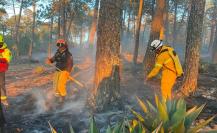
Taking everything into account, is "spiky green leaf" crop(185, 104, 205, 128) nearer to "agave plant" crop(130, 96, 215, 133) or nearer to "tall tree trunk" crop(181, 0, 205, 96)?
"agave plant" crop(130, 96, 215, 133)

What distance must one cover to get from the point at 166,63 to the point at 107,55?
1.79 metres

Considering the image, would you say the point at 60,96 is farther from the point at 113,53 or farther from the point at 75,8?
the point at 75,8

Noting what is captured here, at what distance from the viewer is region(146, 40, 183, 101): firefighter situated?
8.84 meters

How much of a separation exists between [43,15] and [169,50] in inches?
1531

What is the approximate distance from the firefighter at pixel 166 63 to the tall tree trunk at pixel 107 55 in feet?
4.65

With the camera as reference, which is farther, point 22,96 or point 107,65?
point 22,96

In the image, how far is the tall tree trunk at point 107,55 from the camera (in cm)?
991

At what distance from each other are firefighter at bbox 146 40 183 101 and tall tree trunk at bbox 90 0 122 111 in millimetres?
1418

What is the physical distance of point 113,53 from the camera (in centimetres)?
1005

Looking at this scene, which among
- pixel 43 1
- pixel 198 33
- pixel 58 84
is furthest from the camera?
pixel 43 1

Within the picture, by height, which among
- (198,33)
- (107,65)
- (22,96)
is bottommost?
(22,96)

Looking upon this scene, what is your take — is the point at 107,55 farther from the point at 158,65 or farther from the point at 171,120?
the point at 171,120

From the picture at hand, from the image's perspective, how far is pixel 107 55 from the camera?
32.8 feet

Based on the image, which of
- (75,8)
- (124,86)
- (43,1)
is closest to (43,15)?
(43,1)
